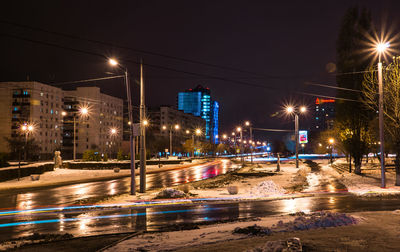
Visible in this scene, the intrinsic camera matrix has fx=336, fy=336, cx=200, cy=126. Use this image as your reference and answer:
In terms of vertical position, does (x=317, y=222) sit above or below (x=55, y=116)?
below

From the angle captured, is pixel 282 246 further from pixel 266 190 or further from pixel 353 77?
pixel 353 77

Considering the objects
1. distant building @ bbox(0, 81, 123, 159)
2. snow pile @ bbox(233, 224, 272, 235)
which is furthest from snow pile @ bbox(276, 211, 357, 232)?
distant building @ bbox(0, 81, 123, 159)

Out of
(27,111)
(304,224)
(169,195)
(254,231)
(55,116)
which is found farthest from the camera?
(55,116)

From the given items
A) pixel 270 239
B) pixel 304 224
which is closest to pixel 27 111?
pixel 304 224

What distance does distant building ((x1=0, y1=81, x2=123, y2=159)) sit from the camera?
10294 cm

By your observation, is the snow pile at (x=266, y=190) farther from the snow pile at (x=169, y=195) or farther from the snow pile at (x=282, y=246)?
the snow pile at (x=282, y=246)

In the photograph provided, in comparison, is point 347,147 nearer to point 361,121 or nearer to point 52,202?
point 361,121

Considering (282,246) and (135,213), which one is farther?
(135,213)

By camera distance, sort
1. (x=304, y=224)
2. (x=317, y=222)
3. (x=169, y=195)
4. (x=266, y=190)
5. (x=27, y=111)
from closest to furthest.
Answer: (x=304, y=224) → (x=317, y=222) → (x=169, y=195) → (x=266, y=190) → (x=27, y=111)

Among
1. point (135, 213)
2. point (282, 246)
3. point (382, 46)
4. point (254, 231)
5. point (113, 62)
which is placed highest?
point (382, 46)

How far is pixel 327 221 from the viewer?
958cm

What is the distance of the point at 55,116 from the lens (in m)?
114

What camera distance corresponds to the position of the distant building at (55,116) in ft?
338

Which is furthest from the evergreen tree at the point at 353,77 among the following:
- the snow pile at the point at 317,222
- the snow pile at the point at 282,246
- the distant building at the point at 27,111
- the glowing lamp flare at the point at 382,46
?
the distant building at the point at 27,111
